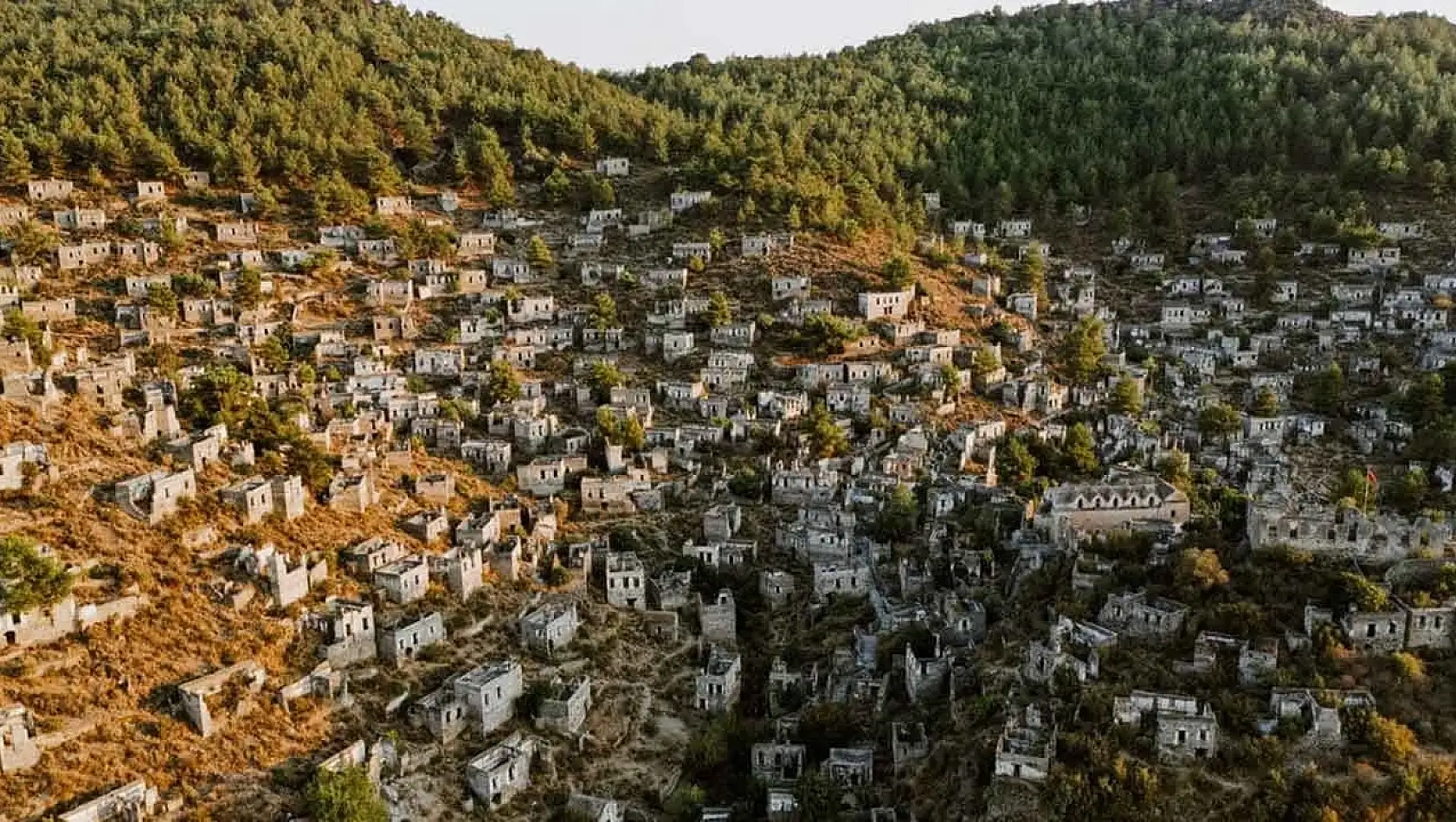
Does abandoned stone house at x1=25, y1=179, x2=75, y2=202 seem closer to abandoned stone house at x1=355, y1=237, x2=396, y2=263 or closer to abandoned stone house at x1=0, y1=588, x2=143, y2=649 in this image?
abandoned stone house at x1=355, y1=237, x2=396, y2=263

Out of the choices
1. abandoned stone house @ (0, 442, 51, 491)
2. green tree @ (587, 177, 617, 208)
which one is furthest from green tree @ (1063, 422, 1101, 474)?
green tree @ (587, 177, 617, 208)

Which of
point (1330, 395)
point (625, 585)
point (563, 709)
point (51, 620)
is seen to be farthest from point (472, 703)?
point (1330, 395)

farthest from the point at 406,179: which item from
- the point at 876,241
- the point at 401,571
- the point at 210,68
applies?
the point at 401,571

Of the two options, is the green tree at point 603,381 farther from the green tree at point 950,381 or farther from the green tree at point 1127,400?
the green tree at point 1127,400

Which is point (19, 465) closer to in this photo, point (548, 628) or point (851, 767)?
point (548, 628)

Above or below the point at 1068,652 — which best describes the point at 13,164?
above

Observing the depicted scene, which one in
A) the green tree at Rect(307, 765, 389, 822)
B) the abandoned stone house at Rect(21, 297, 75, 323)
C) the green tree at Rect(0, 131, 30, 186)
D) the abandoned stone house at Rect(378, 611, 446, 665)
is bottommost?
the green tree at Rect(307, 765, 389, 822)
